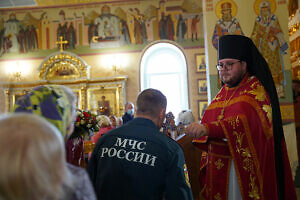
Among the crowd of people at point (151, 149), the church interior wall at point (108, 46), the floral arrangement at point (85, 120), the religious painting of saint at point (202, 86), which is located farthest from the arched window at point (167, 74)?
the crowd of people at point (151, 149)

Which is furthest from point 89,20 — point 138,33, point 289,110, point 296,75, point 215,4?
point 289,110

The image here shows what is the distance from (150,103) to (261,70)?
5.05 feet

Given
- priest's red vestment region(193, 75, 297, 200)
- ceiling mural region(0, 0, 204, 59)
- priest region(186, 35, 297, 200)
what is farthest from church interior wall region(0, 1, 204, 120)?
priest's red vestment region(193, 75, 297, 200)

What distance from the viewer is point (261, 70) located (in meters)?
3.00

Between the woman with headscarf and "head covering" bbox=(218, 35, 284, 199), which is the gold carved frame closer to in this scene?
"head covering" bbox=(218, 35, 284, 199)

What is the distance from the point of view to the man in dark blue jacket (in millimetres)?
1926

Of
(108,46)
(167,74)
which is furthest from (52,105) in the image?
(167,74)

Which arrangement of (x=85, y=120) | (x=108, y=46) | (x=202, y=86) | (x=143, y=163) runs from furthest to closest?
(x=108, y=46), (x=202, y=86), (x=85, y=120), (x=143, y=163)

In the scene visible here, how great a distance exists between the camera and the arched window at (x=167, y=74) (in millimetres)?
14266

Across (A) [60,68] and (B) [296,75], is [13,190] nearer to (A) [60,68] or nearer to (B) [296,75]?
(B) [296,75]

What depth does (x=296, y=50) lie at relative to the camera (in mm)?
7840

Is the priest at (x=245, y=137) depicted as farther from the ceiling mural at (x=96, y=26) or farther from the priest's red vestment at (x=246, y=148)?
the ceiling mural at (x=96, y=26)

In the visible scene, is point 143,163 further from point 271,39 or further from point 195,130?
point 271,39

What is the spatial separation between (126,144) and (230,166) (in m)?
1.42
